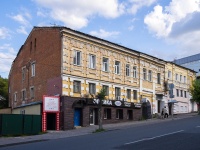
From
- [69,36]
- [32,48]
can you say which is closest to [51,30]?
[69,36]

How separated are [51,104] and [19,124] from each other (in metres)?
5.23

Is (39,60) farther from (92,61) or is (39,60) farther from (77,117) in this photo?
(77,117)

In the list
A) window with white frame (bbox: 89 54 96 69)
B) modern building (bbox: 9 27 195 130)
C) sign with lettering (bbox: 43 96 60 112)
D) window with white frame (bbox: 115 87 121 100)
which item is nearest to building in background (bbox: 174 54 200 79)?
modern building (bbox: 9 27 195 130)

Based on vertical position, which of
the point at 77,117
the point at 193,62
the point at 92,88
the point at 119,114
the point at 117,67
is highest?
the point at 193,62

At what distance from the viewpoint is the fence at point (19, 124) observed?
25.6 m

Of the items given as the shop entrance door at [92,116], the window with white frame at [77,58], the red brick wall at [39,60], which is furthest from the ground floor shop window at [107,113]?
the red brick wall at [39,60]

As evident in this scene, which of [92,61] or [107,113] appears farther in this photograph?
[107,113]

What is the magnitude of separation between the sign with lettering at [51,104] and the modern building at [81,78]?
58cm

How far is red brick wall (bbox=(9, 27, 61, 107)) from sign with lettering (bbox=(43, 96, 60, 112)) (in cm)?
299

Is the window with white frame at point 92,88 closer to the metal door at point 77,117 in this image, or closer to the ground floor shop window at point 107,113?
the ground floor shop window at point 107,113

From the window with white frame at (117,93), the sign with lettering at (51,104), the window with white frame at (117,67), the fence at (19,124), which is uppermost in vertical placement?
the window with white frame at (117,67)

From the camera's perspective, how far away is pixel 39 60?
126 feet

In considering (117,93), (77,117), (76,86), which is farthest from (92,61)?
(77,117)

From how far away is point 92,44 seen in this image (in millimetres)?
36875
